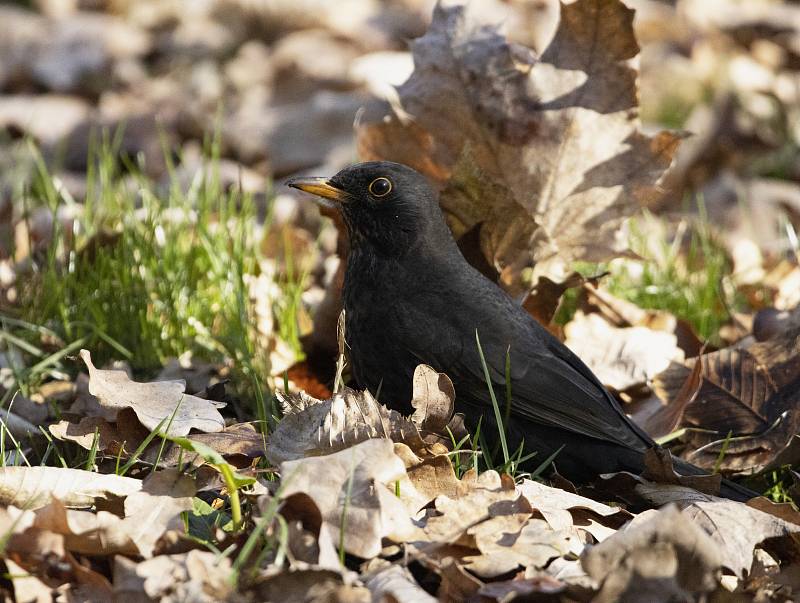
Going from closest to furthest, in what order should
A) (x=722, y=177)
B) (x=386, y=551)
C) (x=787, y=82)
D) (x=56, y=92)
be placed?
(x=386, y=551), (x=722, y=177), (x=56, y=92), (x=787, y=82)

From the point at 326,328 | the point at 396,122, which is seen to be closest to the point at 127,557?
the point at 326,328

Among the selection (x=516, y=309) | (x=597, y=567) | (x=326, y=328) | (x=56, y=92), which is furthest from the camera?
(x=56, y=92)

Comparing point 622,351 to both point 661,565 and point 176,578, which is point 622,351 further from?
point 176,578

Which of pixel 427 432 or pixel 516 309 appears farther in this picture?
pixel 516 309

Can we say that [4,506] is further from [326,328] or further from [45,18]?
[45,18]

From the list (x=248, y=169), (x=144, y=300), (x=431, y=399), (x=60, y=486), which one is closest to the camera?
(x=60, y=486)

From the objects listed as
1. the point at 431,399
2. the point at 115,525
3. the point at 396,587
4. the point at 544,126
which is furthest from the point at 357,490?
the point at 544,126

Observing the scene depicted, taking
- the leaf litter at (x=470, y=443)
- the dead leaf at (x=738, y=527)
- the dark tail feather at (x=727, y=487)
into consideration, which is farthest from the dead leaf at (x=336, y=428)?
the dark tail feather at (x=727, y=487)

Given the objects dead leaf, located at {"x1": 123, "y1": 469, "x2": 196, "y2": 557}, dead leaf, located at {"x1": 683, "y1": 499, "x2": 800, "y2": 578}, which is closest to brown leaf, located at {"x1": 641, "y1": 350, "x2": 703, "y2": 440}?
dead leaf, located at {"x1": 683, "y1": 499, "x2": 800, "y2": 578}
